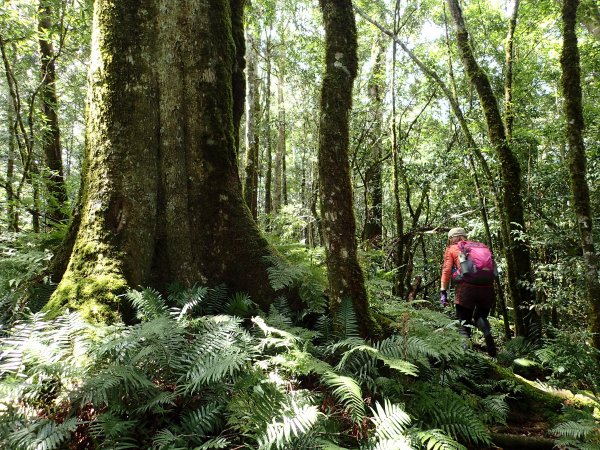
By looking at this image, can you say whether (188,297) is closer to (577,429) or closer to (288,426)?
(288,426)

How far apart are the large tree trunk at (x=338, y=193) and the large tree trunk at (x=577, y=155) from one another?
3.54 metres

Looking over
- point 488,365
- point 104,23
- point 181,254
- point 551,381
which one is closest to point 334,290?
point 181,254

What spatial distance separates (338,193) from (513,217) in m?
5.15

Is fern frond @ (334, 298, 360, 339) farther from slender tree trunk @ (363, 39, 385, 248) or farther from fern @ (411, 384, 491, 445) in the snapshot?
slender tree trunk @ (363, 39, 385, 248)

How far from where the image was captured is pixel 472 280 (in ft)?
21.1

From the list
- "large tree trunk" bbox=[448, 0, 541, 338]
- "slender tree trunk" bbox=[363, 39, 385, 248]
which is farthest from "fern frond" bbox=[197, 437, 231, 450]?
"slender tree trunk" bbox=[363, 39, 385, 248]

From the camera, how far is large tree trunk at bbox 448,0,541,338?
7277 mm

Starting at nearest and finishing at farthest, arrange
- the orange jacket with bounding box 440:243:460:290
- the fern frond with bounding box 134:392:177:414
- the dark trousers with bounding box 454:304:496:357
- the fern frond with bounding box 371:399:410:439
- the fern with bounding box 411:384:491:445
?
1. the fern frond with bounding box 134:392:177:414
2. the fern frond with bounding box 371:399:410:439
3. the fern with bounding box 411:384:491:445
4. the dark trousers with bounding box 454:304:496:357
5. the orange jacket with bounding box 440:243:460:290

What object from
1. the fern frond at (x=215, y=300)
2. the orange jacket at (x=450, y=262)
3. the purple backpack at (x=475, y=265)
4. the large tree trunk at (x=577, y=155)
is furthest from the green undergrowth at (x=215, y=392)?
the orange jacket at (x=450, y=262)

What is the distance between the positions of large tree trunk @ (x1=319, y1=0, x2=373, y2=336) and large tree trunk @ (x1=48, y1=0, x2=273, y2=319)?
0.97m

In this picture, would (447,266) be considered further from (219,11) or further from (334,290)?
(219,11)

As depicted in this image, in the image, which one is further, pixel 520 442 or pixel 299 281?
pixel 299 281

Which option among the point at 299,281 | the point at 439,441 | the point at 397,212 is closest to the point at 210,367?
the point at 439,441

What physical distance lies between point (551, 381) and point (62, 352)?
17.3 feet
